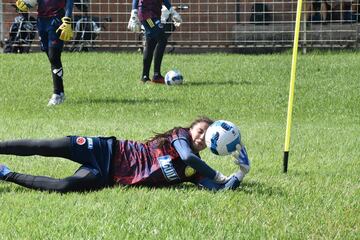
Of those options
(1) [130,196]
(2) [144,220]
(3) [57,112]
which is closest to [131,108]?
(3) [57,112]

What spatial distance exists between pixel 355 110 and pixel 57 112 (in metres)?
4.49

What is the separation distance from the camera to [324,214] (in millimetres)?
5871

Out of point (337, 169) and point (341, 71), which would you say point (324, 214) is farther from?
point (341, 71)

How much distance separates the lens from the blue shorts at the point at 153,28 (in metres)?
14.6

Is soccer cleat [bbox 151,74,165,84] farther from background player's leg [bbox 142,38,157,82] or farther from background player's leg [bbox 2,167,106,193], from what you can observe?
background player's leg [bbox 2,167,106,193]

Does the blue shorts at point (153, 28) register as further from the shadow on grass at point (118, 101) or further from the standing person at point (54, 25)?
the standing person at point (54, 25)

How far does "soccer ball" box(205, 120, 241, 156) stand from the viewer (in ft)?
21.3

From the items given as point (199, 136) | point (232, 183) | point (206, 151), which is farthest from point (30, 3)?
point (232, 183)

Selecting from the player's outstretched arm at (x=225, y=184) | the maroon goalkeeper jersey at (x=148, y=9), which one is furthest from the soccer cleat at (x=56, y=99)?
the player's outstretched arm at (x=225, y=184)

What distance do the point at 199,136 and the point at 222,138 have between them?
0.30 m

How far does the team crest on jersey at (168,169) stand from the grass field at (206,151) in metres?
0.23

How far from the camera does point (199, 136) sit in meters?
6.71

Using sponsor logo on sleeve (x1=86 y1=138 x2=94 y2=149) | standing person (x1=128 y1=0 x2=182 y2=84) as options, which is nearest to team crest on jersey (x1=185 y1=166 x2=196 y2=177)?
sponsor logo on sleeve (x1=86 y1=138 x2=94 y2=149)

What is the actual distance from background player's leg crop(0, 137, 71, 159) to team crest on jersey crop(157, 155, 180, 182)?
78 centimetres
